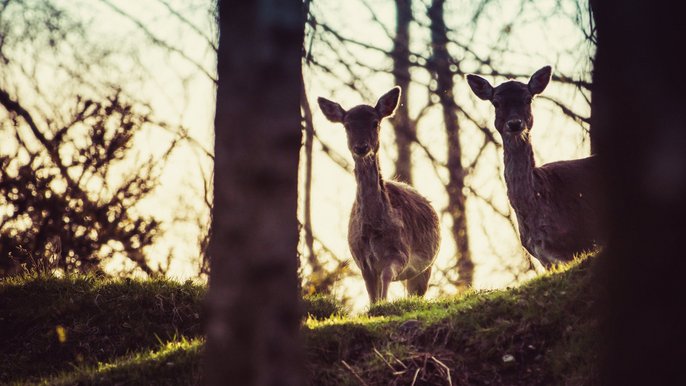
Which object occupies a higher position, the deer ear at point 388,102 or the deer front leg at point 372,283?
the deer ear at point 388,102

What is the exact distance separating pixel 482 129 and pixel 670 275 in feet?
48.1

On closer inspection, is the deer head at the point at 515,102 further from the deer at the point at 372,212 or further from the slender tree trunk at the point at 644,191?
the slender tree trunk at the point at 644,191

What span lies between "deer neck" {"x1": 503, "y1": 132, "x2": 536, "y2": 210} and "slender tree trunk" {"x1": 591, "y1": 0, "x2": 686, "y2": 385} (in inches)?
296

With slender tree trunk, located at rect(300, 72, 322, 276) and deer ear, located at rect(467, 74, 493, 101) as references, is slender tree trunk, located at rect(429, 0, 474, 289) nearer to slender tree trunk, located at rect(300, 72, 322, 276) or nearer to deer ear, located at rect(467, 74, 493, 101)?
slender tree trunk, located at rect(300, 72, 322, 276)

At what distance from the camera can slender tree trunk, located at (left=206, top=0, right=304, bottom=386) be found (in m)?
3.83

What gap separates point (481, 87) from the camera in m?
10.6

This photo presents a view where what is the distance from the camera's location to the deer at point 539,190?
31.7 feet

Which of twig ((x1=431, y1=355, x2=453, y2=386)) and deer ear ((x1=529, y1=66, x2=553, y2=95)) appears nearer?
twig ((x1=431, y1=355, x2=453, y2=386))

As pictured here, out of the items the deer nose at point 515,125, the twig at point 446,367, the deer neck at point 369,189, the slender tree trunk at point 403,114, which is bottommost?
the twig at point 446,367

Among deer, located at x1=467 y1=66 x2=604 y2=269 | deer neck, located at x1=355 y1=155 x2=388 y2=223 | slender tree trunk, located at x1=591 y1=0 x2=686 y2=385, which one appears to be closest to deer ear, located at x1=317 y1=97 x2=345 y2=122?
deer neck, located at x1=355 y1=155 x2=388 y2=223

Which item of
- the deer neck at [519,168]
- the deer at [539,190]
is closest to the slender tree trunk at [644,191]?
the deer at [539,190]

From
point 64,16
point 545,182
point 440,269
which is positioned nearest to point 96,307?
point 545,182

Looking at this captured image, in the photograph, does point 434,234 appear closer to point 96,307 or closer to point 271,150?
point 96,307

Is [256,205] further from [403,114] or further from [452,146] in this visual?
[403,114]
